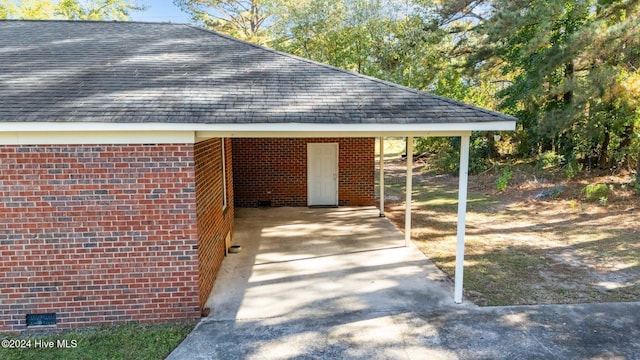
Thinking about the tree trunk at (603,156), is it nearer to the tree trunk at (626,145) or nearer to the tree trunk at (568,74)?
the tree trunk at (626,145)

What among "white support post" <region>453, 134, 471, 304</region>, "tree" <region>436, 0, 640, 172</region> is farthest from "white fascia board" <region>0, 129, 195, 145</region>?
"tree" <region>436, 0, 640, 172</region>

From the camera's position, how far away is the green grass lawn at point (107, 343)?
4.52 meters

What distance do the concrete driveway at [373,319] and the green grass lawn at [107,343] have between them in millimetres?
248

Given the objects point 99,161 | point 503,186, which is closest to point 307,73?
point 99,161

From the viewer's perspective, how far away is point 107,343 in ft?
15.7

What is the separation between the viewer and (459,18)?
18812 mm

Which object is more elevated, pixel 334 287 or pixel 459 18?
pixel 459 18

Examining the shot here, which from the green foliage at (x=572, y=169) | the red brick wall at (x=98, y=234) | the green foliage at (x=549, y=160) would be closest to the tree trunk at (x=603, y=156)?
the green foliage at (x=572, y=169)

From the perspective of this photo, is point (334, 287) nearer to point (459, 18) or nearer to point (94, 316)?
point (94, 316)

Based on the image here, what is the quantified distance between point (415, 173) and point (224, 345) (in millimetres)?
19018

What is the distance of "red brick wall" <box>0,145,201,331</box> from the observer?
504cm

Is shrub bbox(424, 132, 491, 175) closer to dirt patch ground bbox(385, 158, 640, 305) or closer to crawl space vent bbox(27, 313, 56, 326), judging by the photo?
dirt patch ground bbox(385, 158, 640, 305)

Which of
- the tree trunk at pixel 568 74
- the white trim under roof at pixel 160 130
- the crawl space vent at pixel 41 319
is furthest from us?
the tree trunk at pixel 568 74

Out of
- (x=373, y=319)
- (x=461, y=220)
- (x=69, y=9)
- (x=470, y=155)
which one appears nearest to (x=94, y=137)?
(x=373, y=319)
